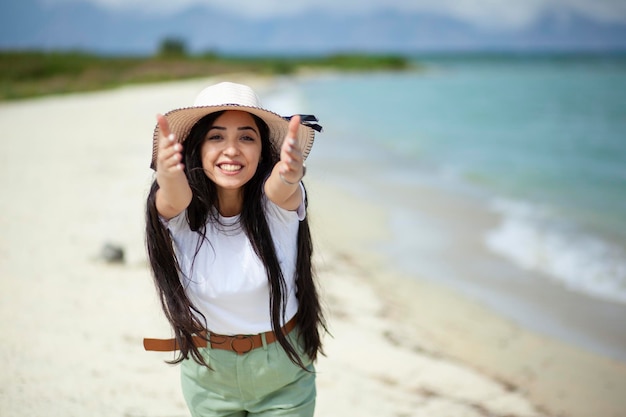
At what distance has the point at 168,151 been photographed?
159 cm

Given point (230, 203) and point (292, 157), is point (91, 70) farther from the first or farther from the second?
point (292, 157)

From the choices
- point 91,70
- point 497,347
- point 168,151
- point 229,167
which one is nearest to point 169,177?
point 168,151

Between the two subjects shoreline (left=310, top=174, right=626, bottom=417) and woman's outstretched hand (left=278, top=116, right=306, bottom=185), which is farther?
shoreline (left=310, top=174, right=626, bottom=417)

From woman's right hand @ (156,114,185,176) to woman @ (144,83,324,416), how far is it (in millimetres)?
152

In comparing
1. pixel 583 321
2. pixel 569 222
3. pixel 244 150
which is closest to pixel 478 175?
pixel 569 222

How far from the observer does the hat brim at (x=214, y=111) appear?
1.76m

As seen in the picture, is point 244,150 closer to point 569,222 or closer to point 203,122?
point 203,122

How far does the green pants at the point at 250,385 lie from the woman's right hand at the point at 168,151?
61 cm

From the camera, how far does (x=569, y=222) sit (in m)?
7.24

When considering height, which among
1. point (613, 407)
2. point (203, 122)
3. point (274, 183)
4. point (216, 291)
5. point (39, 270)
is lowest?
point (613, 407)

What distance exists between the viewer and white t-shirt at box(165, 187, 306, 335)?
1.81 m

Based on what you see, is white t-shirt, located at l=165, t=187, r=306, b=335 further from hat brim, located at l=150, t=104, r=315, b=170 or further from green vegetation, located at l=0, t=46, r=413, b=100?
green vegetation, located at l=0, t=46, r=413, b=100

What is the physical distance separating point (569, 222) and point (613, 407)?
4255 millimetres

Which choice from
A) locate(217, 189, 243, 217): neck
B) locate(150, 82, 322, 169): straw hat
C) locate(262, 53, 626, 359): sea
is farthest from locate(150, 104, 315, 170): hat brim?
locate(262, 53, 626, 359): sea
